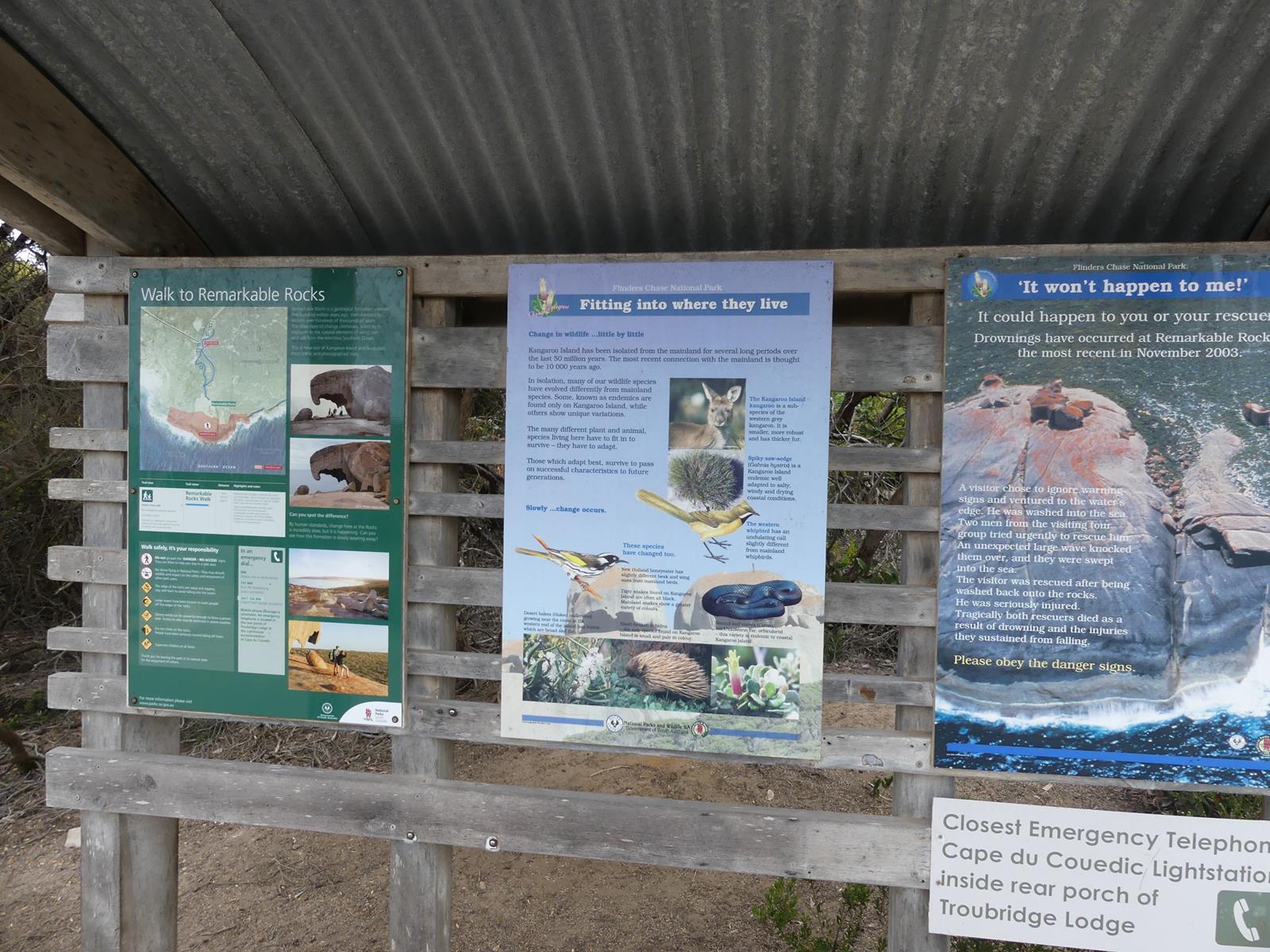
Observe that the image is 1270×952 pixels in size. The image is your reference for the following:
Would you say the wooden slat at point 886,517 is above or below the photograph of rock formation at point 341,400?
below

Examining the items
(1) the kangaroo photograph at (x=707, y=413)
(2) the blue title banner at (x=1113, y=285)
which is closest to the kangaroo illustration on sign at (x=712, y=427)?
(1) the kangaroo photograph at (x=707, y=413)

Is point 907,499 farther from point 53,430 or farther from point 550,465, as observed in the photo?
point 53,430

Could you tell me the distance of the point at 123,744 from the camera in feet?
10.6

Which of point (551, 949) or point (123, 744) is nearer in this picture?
point (123, 744)

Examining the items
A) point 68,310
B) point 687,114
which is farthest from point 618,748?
point 68,310

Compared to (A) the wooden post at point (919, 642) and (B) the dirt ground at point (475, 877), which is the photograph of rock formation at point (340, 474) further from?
(B) the dirt ground at point (475, 877)

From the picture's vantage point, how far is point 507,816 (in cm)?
296

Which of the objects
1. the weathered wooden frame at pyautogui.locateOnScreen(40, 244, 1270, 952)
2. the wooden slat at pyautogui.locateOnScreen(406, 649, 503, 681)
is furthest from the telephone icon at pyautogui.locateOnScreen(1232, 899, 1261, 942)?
the wooden slat at pyautogui.locateOnScreen(406, 649, 503, 681)

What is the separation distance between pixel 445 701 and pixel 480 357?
4.22 feet

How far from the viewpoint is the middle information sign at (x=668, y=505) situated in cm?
272

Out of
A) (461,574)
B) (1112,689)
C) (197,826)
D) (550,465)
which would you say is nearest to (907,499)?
(1112,689)

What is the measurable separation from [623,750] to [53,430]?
2559 mm

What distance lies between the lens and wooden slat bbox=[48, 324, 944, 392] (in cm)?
273

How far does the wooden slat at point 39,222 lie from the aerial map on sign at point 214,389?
0.46 meters
